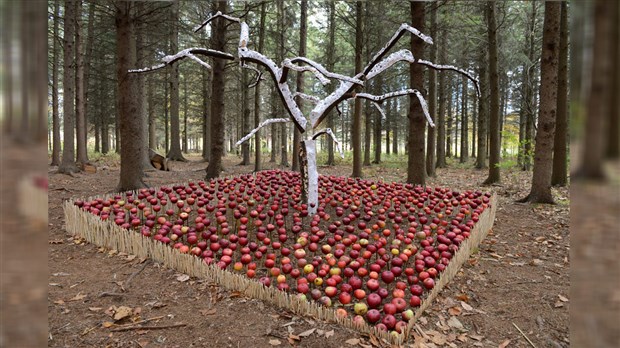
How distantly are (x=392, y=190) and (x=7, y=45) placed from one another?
7044 millimetres

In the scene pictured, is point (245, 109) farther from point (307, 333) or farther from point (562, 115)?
point (307, 333)

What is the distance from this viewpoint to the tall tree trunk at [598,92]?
1.32 ft

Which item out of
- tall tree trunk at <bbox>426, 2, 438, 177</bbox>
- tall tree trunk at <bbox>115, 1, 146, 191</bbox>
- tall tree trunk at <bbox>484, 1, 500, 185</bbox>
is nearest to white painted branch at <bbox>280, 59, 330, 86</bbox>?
tall tree trunk at <bbox>115, 1, 146, 191</bbox>

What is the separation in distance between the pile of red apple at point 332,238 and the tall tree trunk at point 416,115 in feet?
3.36

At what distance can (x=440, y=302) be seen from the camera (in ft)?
11.5

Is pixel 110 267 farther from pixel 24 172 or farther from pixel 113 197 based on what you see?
pixel 24 172

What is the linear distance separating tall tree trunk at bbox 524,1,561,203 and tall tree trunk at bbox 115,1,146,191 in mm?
8389

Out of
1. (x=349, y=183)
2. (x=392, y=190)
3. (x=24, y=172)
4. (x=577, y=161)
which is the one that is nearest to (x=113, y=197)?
(x=349, y=183)

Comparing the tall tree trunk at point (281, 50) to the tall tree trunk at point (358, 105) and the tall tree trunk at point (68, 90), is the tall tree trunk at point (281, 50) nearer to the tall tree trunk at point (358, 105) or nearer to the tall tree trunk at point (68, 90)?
the tall tree trunk at point (358, 105)

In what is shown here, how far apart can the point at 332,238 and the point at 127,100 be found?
5.20m

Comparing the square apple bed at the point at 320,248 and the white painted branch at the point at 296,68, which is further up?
the white painted branch at the point at 296,68

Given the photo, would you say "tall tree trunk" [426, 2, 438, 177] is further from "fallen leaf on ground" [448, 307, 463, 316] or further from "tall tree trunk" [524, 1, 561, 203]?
"fallen leaf on ground" [448, 307, 463, 316]

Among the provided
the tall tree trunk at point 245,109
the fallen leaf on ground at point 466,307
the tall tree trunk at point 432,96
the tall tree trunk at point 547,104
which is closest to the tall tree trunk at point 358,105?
the tall tree trunk at point 432,96

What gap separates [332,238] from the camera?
4488 millimetres
